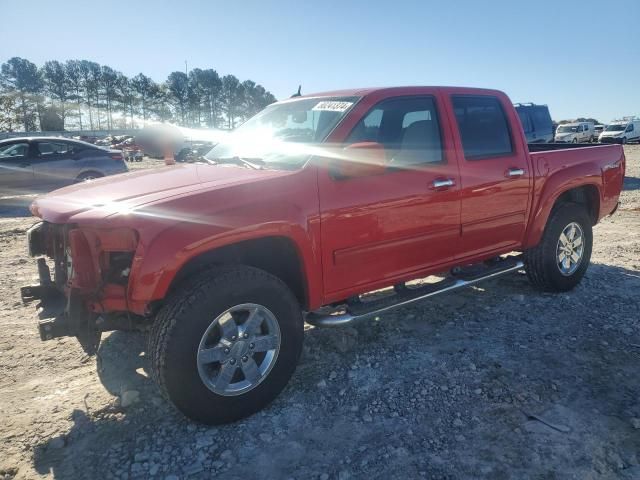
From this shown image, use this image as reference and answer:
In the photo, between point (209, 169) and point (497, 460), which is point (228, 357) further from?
point (497, 460)

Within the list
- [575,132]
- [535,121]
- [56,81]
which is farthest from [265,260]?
[56,81]

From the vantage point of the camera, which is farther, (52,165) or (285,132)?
(52,165)

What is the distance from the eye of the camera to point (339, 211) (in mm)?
2969

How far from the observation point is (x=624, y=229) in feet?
24.5

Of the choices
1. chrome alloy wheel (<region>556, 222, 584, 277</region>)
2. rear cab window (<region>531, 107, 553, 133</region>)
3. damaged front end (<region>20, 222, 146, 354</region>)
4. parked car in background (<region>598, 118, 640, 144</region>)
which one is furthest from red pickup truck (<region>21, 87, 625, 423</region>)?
parked car in background (<region>598, 118, 640, 144</region>)

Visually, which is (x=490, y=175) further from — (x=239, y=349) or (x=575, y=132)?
Answer: (x=575, y=132)

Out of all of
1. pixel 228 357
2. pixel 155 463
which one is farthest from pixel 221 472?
pixel 228 357

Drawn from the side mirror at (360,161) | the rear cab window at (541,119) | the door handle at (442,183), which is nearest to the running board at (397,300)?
the door handle at (442,183)

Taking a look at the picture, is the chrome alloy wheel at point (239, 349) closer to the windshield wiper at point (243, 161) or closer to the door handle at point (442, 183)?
the windshield wiper at point (243, 161)

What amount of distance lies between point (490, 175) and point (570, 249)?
5.10 ft

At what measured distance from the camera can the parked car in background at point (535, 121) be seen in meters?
13.0

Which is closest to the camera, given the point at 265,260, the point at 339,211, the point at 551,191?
the point at 339,211

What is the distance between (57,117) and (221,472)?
7323cm

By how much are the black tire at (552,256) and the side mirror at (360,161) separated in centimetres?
238
